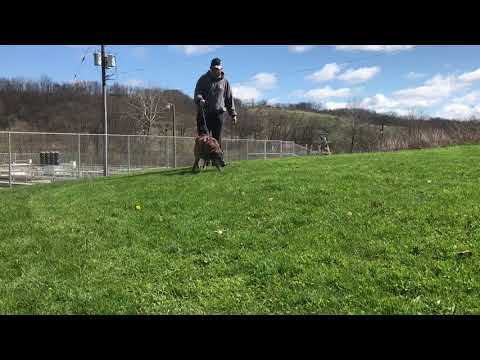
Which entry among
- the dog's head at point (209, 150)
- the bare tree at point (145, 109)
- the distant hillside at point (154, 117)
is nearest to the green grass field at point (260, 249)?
the dog's head at point (209, 150)

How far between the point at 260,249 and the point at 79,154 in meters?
19.5

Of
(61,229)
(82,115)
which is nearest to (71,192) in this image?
(61,229)

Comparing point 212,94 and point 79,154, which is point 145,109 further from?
point 212,94

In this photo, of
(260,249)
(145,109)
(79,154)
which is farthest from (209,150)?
(145,109)

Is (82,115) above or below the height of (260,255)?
above

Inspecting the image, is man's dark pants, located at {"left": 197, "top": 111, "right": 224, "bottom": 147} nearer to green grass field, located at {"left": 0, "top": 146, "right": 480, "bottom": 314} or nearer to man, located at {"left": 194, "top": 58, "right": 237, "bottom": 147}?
man, located at {"left": 194, "top": 58, "right": 237, "bottom": 147}

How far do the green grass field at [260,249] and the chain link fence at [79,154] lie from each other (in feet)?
42.7

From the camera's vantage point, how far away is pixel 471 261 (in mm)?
3582

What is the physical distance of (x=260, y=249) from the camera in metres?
4.42

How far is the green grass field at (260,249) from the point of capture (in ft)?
11.0
